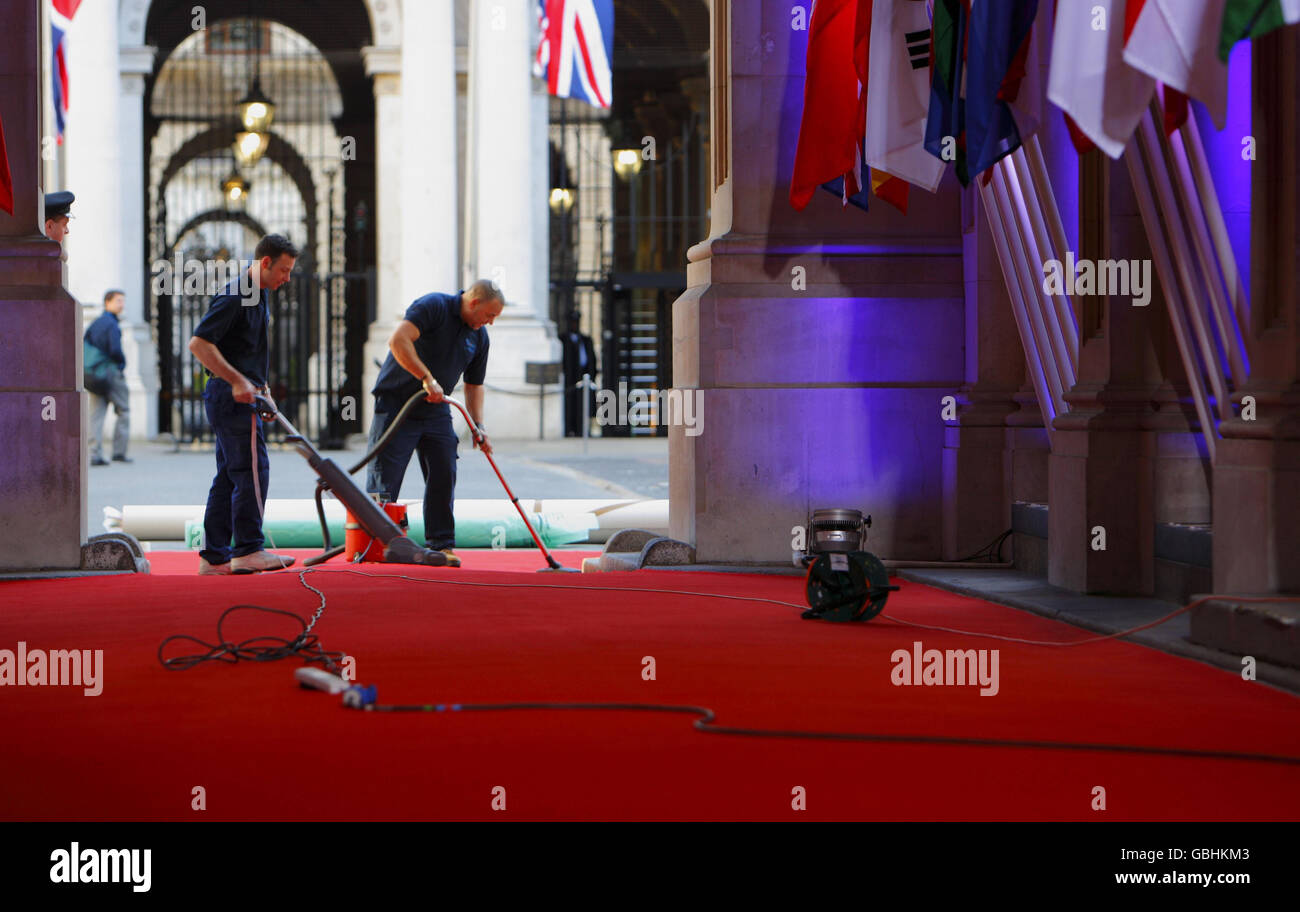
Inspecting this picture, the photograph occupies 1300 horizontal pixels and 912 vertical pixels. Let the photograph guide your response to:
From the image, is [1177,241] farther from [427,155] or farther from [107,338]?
[427,155]

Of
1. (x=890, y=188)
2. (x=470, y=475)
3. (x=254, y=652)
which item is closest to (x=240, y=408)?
(x=254, y=652)

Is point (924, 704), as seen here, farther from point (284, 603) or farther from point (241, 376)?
point (241, 376)

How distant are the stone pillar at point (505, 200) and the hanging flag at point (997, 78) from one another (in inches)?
724

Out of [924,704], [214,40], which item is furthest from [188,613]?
[214,40]

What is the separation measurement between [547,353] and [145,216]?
29.8ft

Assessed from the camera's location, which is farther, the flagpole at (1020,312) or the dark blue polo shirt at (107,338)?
the dark blue polo shirt at (107,338)

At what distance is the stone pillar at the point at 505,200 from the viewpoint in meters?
25.7

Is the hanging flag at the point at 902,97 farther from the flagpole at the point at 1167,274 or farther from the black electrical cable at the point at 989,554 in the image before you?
the black electrical cable at the point at 989,554

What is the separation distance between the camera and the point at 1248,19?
5348mm

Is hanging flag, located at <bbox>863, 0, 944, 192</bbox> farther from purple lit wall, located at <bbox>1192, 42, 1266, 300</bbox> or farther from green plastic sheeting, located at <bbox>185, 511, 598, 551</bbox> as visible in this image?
green plastic sheeting, located at <bbox>185, 511, 598, 551</bbox>

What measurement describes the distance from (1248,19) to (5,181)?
6.79 m

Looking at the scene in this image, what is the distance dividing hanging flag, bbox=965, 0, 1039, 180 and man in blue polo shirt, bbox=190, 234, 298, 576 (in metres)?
4.21

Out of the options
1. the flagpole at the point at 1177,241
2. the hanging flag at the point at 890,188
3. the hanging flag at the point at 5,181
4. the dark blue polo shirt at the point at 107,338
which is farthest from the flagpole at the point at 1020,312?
the dark blue polo shirt at the point at 107,338
